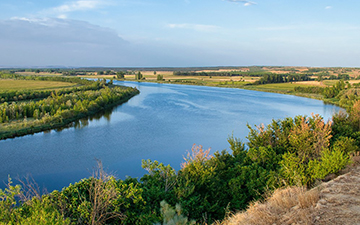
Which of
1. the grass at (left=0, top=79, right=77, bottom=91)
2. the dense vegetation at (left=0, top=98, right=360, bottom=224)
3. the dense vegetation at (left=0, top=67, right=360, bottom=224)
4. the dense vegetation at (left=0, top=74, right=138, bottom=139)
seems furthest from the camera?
the grass at (left=0, top=79, right=77, bottom=91)

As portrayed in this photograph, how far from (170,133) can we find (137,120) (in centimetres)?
650

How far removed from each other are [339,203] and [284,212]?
1169mm

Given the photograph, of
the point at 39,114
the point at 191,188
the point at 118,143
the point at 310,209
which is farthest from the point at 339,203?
the point at 39,114

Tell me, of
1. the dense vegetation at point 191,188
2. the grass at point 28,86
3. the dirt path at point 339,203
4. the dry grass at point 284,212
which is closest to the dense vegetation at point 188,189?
the dense vegetation at point 191,188

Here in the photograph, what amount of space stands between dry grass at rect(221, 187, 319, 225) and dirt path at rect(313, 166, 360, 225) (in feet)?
0.48

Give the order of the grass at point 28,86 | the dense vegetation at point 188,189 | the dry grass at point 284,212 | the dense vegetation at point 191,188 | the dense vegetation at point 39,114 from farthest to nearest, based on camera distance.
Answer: the grass at point 28,86 < the dense vegetation at point 39,114 < the dense vegetation at point 188,189 < the dense vegetation at point 191,188 < the dry grass at point 284,212

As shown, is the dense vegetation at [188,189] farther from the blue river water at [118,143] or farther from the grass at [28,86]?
the grass at [28,86]

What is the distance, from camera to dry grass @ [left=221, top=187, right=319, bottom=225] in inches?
192

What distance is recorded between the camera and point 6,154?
17875 millimetres

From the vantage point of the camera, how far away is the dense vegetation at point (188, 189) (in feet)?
21.1

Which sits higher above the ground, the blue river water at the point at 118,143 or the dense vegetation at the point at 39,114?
the dense vegetation at the point at 39,114

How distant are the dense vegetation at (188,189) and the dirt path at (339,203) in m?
0.87

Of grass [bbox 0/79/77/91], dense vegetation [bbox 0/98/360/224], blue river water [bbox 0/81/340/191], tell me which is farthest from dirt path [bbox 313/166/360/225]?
grass [bbox 0/79/77/91]

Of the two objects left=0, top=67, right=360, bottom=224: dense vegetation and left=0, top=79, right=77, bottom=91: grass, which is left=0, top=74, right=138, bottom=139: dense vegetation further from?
left=0, top=67, right=360, bottom=224: dense vegetation
